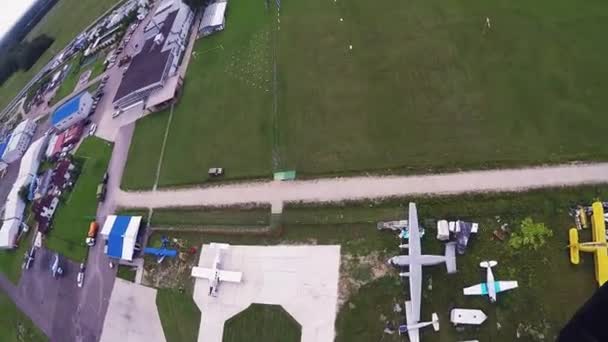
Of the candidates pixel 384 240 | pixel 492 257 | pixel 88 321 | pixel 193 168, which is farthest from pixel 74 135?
pixel 492 257

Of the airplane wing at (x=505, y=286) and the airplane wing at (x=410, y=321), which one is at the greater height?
the airplane wing at (x=505, y=286)

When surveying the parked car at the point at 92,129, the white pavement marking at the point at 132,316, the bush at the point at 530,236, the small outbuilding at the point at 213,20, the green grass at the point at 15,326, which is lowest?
the green grass at the point at 15,326

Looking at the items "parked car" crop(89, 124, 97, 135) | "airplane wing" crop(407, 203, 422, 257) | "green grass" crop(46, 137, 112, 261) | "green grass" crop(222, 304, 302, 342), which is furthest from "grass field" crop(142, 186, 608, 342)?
"parked car" crop(89, 124, 97, 135)

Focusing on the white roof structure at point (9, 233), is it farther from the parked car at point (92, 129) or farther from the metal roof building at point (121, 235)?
the metal roof building at point (121, 235)

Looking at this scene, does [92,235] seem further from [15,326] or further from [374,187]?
[374,187]

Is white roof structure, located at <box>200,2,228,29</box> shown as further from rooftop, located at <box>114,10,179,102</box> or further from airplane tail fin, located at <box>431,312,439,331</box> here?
airplane tail fin, located at <box>431,312,439,331</box>

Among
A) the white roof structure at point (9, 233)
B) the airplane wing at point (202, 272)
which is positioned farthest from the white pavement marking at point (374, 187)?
the white roof structure at point (9, 233)

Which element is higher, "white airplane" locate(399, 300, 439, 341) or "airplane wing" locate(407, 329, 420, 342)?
"white airplane" locate(399, 300, 439, 341)
